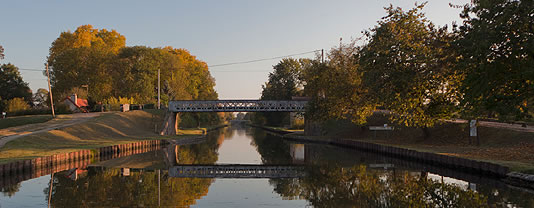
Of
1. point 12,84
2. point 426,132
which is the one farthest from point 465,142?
point 12,84

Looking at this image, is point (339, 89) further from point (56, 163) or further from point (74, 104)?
point (74, 104)

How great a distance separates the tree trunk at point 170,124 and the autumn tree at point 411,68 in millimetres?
33411

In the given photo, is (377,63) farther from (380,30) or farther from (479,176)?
(479,176)

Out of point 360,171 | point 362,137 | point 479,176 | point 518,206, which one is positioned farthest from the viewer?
point 362,137

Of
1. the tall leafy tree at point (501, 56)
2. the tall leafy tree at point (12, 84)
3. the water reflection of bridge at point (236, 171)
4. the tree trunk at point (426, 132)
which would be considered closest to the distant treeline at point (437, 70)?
the tall leafy tree at point (501, 56)

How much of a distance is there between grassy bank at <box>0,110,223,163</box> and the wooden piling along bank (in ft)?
2.59

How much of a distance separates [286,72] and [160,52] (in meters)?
28.0

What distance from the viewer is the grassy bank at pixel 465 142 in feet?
79.3

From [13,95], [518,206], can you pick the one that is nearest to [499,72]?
[518,206]

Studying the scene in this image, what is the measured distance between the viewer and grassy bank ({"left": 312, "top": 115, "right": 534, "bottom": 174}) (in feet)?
79.3

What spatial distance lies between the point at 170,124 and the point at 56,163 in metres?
33.2

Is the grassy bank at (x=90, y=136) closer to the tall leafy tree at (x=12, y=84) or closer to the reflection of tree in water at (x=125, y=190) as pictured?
the reflection of tree in water at (x=125, y=190)

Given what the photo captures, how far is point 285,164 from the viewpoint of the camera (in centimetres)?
3017

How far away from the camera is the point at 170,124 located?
60.1 meters
